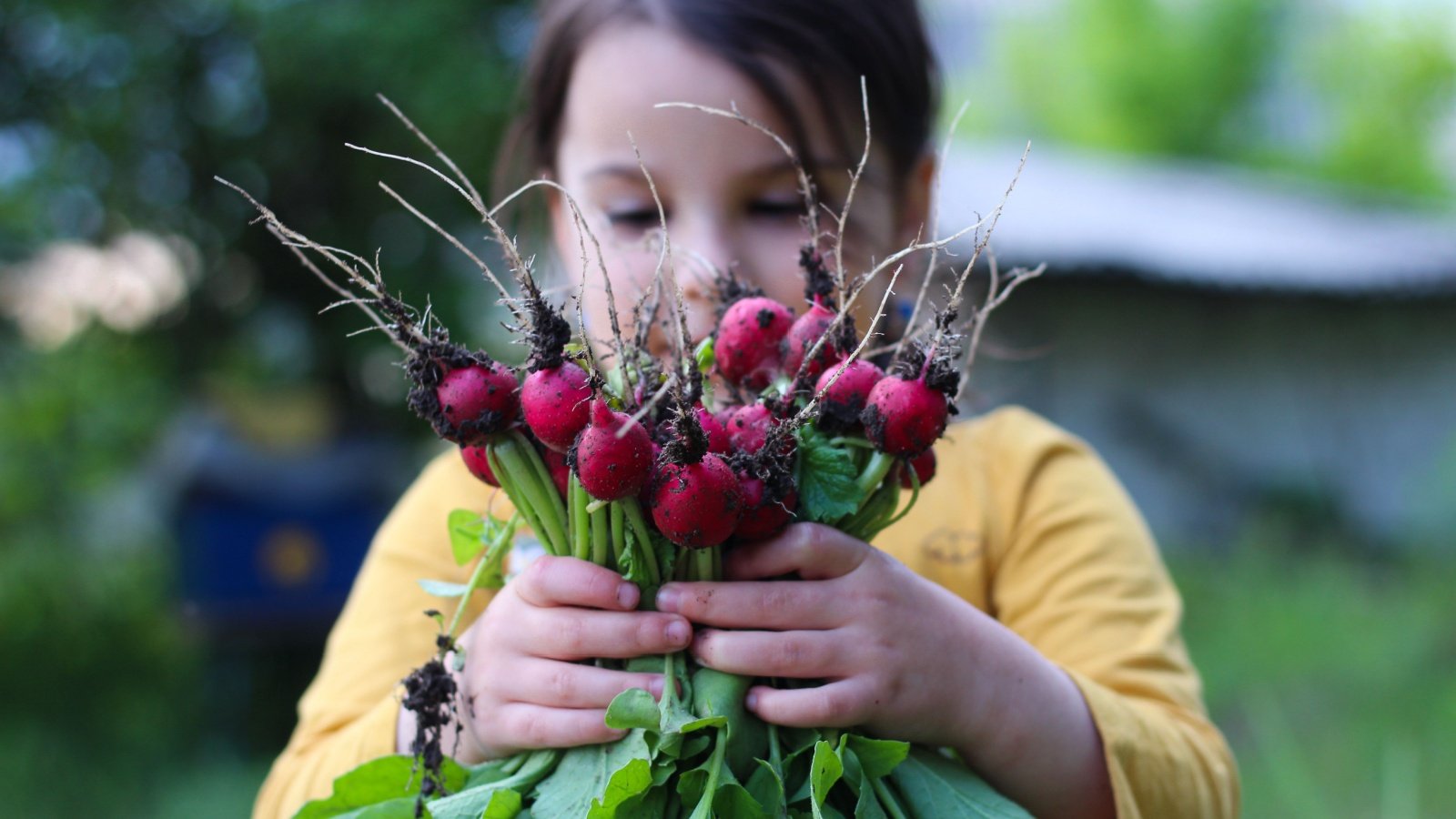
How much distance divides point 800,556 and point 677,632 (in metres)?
Result: 0.12

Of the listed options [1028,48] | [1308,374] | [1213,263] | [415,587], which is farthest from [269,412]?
[1028,48]

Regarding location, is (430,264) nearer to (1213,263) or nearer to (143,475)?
(143,475)

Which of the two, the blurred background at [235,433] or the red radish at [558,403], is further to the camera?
the blurred background at [235,433]

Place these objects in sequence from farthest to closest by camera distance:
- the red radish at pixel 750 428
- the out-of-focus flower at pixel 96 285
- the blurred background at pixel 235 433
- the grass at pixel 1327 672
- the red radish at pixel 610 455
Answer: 1. the out-of-focus flower at pixel 96 285
2. the blurred background at pixel 235 433
3. the grass at pixel 1327 672
4. the red radish at pixel 750 428
5. the red radish at pixel 610 455

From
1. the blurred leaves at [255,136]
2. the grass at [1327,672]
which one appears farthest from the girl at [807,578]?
the blurred leaves at [255,136]

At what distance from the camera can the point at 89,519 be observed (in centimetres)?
541

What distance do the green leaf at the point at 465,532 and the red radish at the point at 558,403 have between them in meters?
0.23

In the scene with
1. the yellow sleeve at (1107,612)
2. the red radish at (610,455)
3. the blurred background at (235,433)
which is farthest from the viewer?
the blurred background at (235,433)

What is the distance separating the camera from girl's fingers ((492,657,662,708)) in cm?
91

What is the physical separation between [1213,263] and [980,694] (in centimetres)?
832

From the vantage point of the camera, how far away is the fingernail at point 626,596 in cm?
90

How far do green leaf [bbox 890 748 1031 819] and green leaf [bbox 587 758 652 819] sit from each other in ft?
0.81

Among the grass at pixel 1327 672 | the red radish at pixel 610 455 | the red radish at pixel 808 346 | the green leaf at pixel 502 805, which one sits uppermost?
the red radish at pixel 808 346

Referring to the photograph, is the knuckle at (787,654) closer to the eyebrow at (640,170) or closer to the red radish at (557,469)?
the red radish at (557,469)
